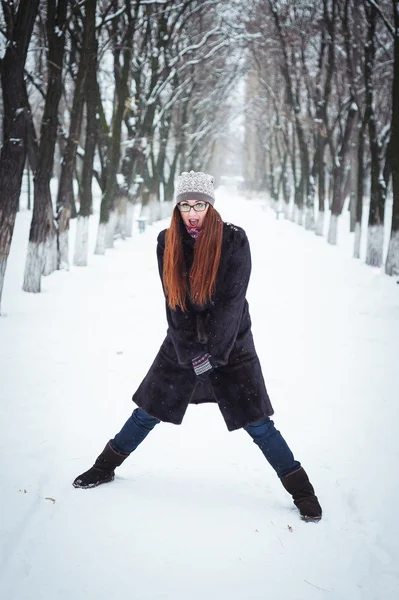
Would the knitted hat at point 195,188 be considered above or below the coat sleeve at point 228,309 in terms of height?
above

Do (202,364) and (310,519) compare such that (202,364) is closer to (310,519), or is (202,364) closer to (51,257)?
(310,519)

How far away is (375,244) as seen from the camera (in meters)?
12.3

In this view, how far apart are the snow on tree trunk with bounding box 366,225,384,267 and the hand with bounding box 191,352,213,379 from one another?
10932 millimetres

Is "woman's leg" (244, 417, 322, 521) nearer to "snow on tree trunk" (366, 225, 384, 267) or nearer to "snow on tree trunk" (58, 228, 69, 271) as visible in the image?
"snow on tree trunk" (58, 228, 69, 271)

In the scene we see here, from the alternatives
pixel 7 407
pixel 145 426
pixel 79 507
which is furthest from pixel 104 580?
pixel 7 407

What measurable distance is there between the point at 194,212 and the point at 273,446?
4.63 ft

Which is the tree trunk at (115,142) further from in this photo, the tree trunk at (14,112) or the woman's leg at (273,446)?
the woman's leg at (273,446)

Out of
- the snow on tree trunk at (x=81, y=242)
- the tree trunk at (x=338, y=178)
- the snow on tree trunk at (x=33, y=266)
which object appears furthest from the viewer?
the tree trunk at (x=338, y=178)

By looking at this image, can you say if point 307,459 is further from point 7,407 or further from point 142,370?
point 7,407

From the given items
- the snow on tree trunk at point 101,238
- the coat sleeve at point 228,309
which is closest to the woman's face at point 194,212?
the coat sleeve at point 228,309

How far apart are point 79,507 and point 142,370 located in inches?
96.2

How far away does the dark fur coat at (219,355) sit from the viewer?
97.0 inches

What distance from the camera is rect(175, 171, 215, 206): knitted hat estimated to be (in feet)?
8.09

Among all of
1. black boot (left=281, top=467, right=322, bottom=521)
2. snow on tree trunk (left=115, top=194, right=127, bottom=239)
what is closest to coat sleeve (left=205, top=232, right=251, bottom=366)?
black boot (left=281, top=467, right=322, bottom=521)
